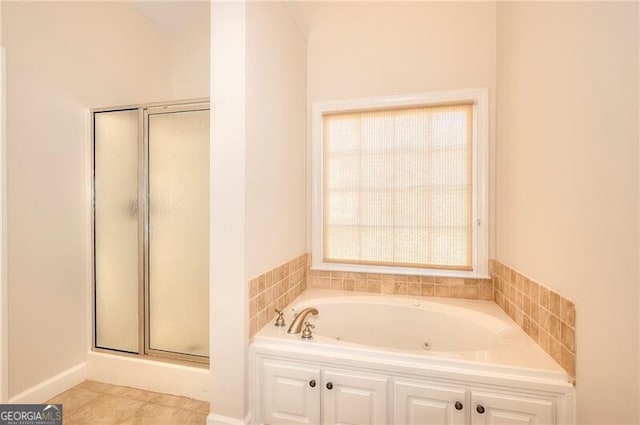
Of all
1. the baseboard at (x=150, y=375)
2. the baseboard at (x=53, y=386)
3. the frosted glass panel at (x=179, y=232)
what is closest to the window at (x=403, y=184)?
the frosted glass panel at (x=179, y=232)

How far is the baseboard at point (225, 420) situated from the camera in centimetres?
158

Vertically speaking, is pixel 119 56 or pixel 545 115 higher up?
pixel 119 56

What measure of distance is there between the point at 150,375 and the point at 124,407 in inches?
8.6

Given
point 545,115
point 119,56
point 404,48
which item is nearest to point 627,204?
point 545,115

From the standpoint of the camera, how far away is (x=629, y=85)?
946mm

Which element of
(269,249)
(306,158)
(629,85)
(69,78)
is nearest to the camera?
(629,85)

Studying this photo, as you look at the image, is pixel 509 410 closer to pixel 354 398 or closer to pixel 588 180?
pixel 354 398

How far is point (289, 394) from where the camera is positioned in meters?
1.56

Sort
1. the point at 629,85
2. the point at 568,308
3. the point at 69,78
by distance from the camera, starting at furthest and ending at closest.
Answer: the point at 69,78 < the point at 568,308 < the point at 629,85

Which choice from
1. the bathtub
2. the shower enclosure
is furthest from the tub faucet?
the shower enclosure

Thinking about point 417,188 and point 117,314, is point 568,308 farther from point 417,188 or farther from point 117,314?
point 117,314

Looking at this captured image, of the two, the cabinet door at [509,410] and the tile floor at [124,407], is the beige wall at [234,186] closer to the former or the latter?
the tile floor at [124,407]

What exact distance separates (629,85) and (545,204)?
25.0 inches

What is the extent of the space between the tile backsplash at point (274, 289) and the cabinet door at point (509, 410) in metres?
1.11
